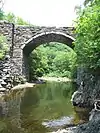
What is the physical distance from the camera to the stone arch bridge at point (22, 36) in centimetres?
3278

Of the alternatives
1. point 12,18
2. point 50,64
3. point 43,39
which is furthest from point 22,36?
point 50,64

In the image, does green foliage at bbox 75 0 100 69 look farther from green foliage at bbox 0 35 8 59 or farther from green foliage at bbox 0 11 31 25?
green foliage at bbox 0 11 31 25

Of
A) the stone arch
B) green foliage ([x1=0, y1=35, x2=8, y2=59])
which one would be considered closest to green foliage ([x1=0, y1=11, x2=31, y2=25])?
the stone arch

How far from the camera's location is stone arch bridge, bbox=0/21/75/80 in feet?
108

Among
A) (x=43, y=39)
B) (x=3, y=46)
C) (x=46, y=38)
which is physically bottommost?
(x=3, y=46)

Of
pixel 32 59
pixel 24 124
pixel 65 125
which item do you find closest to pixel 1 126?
pixel 24 124

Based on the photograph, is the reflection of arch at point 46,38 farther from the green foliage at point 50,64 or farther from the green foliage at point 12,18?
the green foliage at point 12,18

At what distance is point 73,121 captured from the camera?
47.1 ft

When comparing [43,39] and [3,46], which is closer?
[3,46]

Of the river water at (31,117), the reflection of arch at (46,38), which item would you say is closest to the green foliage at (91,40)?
the river water at (31,117)

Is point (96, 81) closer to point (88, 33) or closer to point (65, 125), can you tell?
point (88, 33)

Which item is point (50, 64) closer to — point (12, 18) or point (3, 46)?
point (12, 18)

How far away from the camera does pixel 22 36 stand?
33625 mm

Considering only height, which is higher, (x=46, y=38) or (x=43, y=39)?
(x=46, y=38)
